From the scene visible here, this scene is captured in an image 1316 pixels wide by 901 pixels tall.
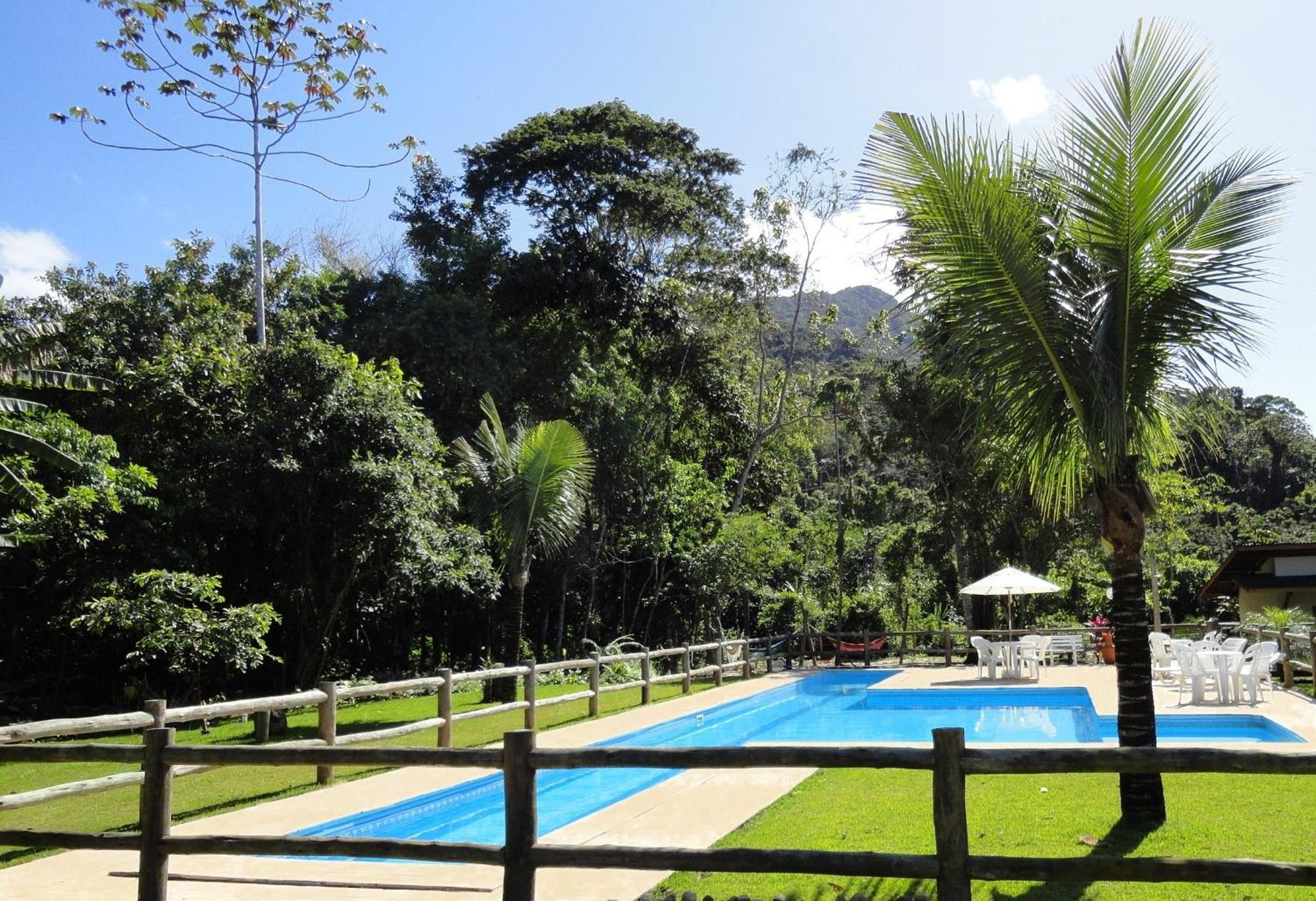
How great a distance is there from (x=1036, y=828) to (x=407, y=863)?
4.37m

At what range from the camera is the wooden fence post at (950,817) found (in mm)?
4801

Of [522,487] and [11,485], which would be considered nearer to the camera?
[11,485]

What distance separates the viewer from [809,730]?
16.3 meters

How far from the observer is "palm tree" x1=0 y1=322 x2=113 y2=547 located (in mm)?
14227

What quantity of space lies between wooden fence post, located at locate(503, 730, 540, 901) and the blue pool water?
296cm

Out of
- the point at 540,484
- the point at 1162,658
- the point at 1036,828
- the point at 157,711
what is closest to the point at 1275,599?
the point at 1162,658

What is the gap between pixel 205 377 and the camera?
57.4ft

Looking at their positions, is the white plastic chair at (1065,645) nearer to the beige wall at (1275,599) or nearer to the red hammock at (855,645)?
the red hammock at (855,645)

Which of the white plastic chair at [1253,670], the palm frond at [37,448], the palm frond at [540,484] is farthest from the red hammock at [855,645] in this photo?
the palm frond at [37,448]

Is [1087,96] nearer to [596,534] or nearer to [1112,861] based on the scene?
[1112,861]

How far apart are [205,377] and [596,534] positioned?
1252 cm

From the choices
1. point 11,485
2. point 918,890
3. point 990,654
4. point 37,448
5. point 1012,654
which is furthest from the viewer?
point 990,654

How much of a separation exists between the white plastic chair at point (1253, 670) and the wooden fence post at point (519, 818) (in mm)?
13036

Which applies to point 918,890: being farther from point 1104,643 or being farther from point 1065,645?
point 1104,643
